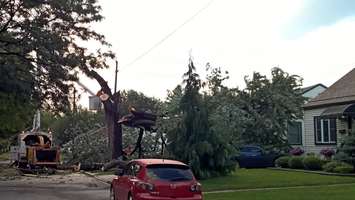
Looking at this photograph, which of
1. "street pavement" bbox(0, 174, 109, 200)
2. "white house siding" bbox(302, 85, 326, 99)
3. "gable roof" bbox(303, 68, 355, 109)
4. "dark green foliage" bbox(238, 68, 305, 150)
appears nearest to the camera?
"street pavement" bbox(0, 174, 109, 200)

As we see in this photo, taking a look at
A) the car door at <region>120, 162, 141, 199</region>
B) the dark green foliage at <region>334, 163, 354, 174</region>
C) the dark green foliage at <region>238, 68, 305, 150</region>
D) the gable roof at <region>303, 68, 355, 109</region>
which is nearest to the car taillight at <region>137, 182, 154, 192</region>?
the car door at <region>120, 162, 141, 199</region>

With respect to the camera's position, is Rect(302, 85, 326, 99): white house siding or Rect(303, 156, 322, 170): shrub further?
Rect(302, 85, 326, 99): white house siding

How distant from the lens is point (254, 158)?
3356cm

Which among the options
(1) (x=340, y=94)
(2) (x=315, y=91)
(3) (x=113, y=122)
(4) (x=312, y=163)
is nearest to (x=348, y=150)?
(4) (x=312, y=163)

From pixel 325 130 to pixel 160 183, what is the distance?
21531 millimetres

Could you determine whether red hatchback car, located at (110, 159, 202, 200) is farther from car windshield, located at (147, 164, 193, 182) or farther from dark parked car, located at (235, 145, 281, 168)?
dark parked car, located at (235, 145, 281, 168)

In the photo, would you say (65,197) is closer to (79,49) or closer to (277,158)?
(79,49)

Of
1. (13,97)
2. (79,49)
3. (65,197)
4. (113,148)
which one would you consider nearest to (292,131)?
(113,148)

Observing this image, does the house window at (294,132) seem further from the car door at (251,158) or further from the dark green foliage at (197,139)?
the dark green foliage at (197,139)

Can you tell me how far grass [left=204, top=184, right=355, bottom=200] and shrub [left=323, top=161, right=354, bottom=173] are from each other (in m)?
5.20

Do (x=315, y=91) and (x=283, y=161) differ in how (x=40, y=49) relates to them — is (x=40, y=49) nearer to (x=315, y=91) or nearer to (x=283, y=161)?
(x=283, y=161)

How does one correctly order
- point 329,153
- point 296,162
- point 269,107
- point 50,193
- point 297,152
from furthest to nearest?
point 269,107, point 297,152, point 329,153, point 296,162, point 50,193

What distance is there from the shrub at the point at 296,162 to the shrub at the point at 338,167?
245 cm

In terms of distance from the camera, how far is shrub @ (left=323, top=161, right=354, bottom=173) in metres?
25.7
